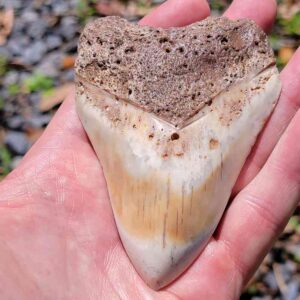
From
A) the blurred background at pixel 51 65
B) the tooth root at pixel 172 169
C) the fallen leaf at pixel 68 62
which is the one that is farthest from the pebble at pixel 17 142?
the tooth root at pixel 172 169

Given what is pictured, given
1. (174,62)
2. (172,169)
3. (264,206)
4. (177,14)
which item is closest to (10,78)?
(177,14)

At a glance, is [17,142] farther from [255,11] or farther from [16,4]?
[255,11]

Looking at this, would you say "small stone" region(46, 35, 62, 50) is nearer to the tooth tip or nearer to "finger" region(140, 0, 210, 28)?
"finger" region(140, 0, 210, 28)

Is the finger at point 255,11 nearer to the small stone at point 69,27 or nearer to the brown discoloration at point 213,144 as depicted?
the brown discoloration at point 213,144

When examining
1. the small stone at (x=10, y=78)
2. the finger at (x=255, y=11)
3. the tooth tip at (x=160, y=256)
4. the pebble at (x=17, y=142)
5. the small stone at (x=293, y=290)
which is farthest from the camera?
the small stone at (x=10, y=78)

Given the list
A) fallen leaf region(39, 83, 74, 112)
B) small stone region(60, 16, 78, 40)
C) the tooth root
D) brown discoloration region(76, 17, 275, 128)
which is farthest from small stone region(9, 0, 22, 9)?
the tooth root

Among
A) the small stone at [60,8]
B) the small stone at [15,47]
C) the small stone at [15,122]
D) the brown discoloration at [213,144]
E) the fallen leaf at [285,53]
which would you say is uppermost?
the brown discoloration at [213,144]

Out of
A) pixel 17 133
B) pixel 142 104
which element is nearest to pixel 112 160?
pixel 142 104

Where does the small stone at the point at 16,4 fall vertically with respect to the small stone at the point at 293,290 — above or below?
above
